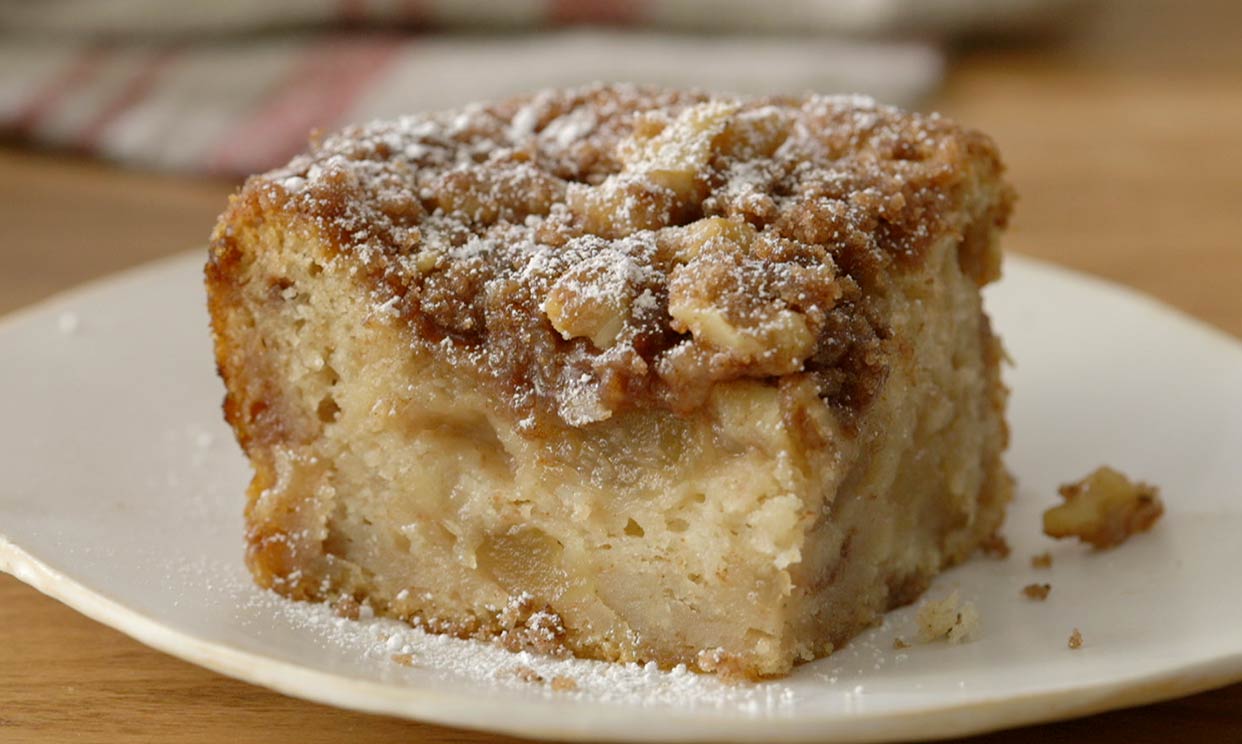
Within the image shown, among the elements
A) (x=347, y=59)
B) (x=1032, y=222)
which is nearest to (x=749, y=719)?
(x=1032, y=222)

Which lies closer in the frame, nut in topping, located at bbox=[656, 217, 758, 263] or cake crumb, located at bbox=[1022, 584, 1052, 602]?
nut in topping, located at bbox=[656, 217, 758, 263]

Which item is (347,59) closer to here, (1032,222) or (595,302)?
(1032,222)

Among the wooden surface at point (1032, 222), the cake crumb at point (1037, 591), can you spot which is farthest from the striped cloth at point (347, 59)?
the cake crumb at point (1037, 591)

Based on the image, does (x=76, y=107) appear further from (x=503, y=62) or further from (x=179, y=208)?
(x=503, y=62)

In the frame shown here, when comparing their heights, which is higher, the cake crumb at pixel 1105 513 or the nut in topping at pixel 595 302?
the nut in topping at pixel 595 302

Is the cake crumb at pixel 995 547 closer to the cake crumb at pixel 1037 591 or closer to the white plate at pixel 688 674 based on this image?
the white plate at pixel 688 674

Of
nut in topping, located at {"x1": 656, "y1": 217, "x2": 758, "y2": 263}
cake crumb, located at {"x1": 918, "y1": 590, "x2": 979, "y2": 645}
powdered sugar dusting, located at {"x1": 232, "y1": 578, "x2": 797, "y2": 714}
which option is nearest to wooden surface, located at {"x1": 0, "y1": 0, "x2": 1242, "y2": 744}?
powdered sugar dusting, located at {"x1": 232, "y1": 578, "x2": 797, "y2": 714}

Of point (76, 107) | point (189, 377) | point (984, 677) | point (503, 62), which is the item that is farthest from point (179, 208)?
point (984, 677)

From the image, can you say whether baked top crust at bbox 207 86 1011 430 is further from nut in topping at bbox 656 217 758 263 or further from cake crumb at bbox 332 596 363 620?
cake crumb at bbox 332 596 363 620
